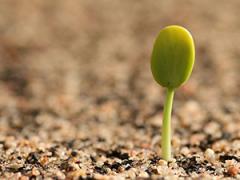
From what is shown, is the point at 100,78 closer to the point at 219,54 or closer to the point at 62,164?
the point at 219,54

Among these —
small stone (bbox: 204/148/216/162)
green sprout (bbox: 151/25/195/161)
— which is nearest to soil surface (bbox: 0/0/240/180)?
small stone (bbox: 204/148/216/162)

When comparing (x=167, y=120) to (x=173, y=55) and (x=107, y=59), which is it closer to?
(x=173, y=55)

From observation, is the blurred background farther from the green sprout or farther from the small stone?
the green sprout

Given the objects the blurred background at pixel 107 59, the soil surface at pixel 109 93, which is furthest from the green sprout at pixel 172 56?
the blurred background at pixel 107 59

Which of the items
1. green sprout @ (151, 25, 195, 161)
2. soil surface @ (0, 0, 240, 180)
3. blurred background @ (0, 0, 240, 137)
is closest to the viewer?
green sprout @ (151, 25, 195, 161)

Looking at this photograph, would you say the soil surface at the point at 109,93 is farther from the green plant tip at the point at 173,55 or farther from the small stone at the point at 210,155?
the green plant tip at the point at 173,55

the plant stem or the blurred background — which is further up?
the blurred background

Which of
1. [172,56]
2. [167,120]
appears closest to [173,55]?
[172,56]
